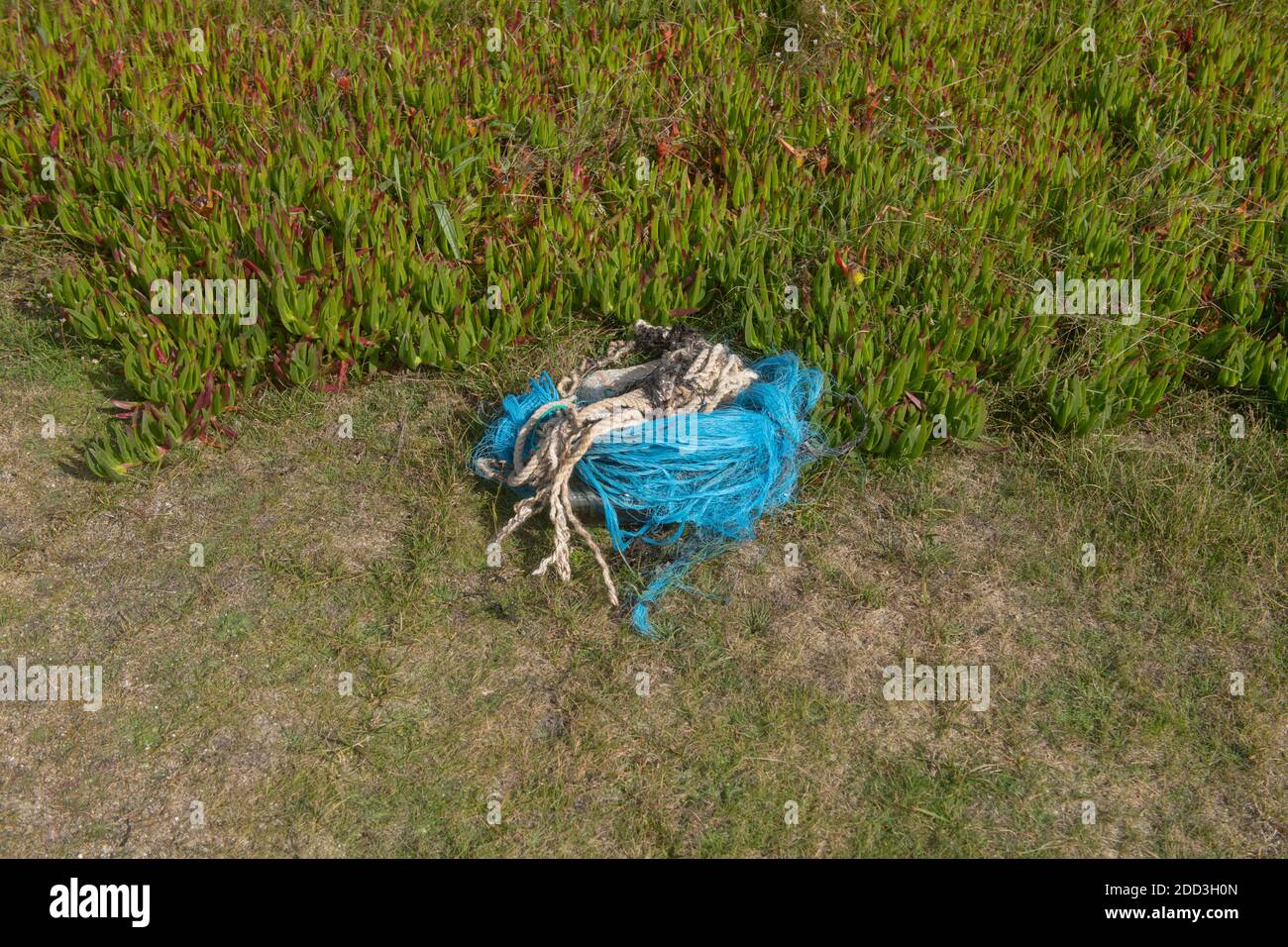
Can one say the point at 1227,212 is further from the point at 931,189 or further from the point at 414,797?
the point at 414,797

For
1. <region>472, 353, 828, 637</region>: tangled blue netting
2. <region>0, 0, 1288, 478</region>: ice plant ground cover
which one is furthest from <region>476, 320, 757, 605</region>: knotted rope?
<region>0, 0, 1288, 478</region>: ice plant ground cover

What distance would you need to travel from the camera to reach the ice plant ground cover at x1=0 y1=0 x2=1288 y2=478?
15.0ft

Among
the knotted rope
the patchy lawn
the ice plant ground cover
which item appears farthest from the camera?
the ice plant ground cover

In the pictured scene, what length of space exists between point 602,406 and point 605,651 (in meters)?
0.94

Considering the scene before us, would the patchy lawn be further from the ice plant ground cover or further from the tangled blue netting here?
the ice plant ground cover

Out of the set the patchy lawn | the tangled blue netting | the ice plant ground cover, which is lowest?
the patchy lawn

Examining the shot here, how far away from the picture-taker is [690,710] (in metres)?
3.77

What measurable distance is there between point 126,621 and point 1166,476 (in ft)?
12.6

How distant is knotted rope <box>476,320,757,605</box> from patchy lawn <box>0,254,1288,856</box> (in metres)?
0.14

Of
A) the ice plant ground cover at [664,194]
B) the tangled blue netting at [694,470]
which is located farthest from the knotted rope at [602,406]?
the ice plant ground cover at [664,194]

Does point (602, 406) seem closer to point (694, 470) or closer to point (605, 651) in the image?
point (694, 470)

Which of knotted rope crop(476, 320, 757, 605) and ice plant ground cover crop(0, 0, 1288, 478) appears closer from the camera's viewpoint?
knotted rope crop(476, 320, 757, 605)

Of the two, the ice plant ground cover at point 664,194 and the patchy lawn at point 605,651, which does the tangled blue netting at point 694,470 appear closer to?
the patchy lawn at point 605,651

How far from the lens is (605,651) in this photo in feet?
12.8
